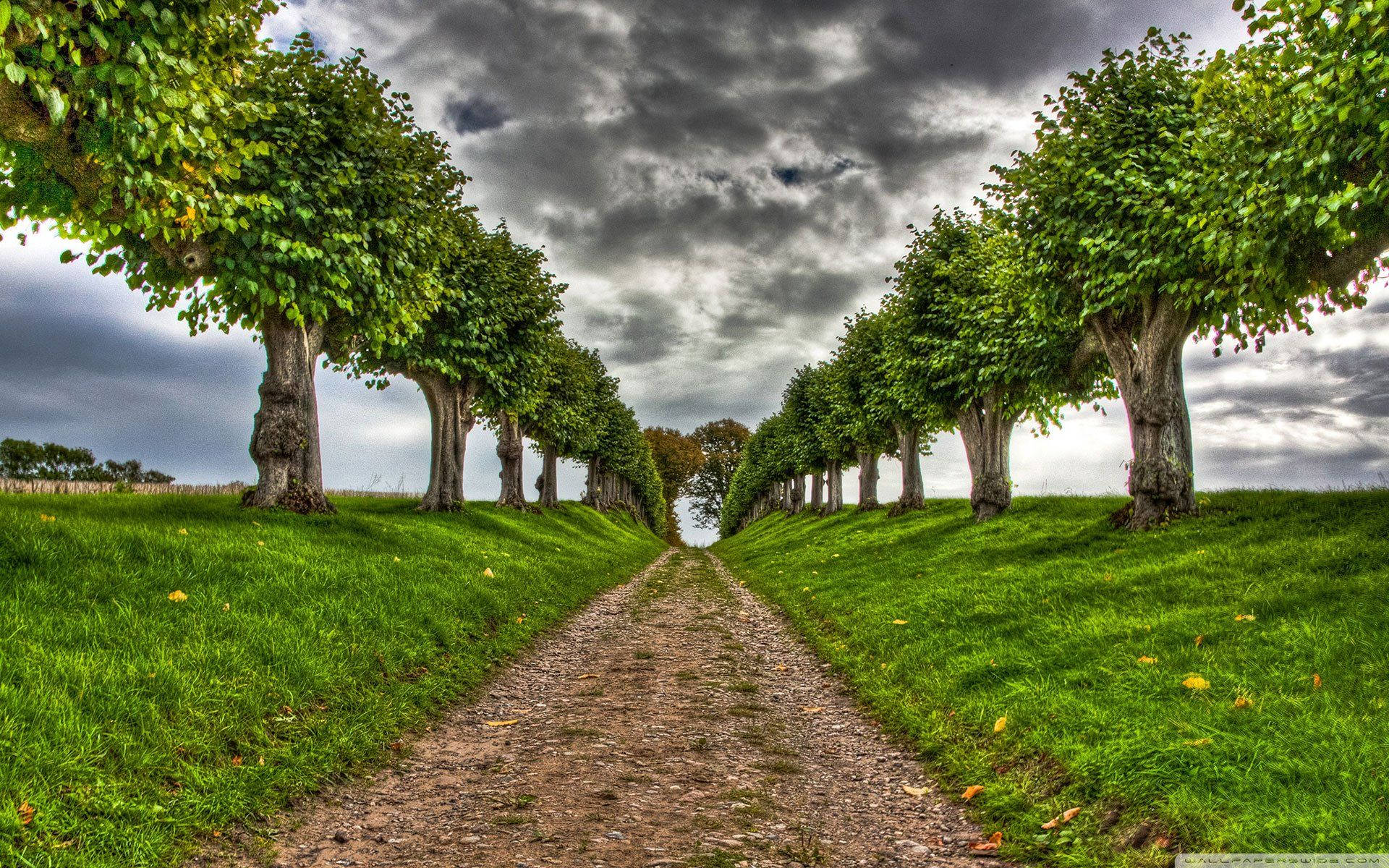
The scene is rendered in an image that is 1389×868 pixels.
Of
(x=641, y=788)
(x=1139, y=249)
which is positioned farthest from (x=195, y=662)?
(x=1139, y=249)

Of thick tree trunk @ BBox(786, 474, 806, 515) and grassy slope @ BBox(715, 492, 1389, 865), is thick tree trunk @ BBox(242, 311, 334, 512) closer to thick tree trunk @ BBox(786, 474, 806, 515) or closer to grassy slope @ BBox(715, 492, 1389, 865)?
grassy slope @ BBox(715, 492, 1389, 865)

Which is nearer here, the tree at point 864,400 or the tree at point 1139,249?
A: the tree at point 1139,249

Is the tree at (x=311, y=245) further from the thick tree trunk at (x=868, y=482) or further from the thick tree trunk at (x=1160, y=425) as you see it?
the thick tree trunk at (x=868, y=482)

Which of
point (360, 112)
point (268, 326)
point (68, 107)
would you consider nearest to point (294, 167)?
point (360, 112)

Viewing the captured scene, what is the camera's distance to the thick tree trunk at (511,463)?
34844 millimetres

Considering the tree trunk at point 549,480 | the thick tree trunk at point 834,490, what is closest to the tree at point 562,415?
the tree trunk at point 549,480

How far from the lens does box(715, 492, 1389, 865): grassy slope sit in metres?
4.77

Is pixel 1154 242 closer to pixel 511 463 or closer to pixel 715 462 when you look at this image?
pixel 511 463

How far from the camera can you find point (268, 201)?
42.1 feet

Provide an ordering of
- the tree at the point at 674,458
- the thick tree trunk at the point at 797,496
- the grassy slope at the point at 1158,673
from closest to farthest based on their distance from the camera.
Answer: the grassy slope at the point at 1158,673 → the thick tree trunk at the point at 797,496 → the tree at the point at 674,458

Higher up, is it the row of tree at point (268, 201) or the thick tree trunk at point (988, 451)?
the row of tree at point (268, 201)

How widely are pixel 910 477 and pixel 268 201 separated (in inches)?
1145

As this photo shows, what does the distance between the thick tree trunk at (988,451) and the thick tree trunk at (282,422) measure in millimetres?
21533

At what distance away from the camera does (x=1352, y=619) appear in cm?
802
